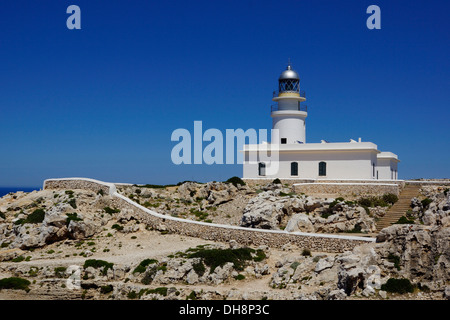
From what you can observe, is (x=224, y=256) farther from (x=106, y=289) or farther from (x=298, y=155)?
(x=298, y=155)

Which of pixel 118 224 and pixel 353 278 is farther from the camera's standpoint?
pixel 118 224

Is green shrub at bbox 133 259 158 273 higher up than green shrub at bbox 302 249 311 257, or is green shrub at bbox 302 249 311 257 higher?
green shrub at bbox 302 249 311 257

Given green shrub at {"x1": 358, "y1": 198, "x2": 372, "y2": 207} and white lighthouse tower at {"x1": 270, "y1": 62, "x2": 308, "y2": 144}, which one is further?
white lighthouse tower at {"x1": 270, "y1": 62, "x2": 308, "y2": 144}

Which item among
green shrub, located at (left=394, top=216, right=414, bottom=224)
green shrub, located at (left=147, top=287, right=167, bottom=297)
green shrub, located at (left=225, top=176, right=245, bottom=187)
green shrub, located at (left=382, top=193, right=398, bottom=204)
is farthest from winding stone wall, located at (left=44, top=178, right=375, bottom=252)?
green shrub, located at (left=382, top=193, right=398, bottom=204)

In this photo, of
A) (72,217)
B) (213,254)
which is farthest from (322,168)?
(72,217)

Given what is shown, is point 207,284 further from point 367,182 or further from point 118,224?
point 367,182

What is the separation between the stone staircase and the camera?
89.9 ft

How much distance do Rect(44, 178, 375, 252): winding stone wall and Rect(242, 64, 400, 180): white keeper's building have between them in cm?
1345

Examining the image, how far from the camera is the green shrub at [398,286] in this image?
17.0m

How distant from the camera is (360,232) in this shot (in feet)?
84.9

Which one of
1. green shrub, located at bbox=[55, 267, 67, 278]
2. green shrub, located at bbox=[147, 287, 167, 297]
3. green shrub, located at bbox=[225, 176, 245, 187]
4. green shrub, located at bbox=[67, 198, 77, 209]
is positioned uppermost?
green shrub, located at bbox=[225, 176, 245, 187]

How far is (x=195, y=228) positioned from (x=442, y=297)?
15.0m

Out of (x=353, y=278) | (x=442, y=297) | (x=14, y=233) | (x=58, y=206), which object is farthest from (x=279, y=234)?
(x=14, y=233)

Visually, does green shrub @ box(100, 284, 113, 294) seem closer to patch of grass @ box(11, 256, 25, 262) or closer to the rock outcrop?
patch of grass @ box(11, 256, 25, 262)
